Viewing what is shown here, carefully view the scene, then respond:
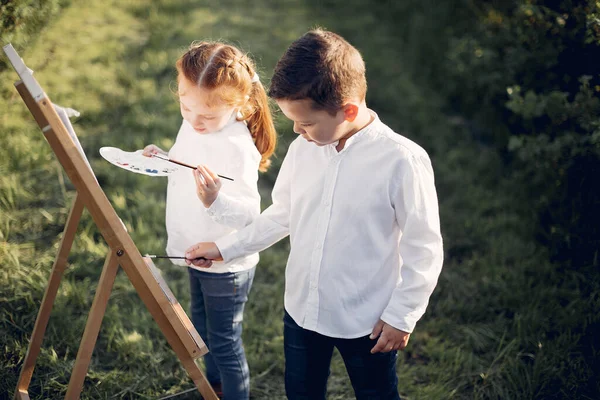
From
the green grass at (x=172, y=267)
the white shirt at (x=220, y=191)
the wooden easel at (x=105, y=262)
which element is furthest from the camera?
the green grass at (x=172, y=267)

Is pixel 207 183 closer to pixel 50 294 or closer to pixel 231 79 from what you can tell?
pixel 231 79

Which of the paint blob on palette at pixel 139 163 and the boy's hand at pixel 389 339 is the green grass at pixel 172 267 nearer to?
the boy's hand at pixel 389 339

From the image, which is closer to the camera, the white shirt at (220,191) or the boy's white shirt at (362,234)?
the boy's white shirt at (362,234)

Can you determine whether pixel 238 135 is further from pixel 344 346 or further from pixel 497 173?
pixel 497 173

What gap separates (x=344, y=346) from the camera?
6.37ft

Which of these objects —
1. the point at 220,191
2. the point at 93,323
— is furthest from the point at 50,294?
the point at 220,191

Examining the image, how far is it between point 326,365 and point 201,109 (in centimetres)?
102

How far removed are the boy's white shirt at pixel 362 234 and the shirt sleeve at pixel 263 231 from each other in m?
0.07

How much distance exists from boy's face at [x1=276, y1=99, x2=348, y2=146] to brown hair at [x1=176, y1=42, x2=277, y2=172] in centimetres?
32

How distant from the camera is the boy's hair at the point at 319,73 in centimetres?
172

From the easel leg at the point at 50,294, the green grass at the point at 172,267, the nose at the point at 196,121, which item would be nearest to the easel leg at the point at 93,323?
the easel leg at the point at 50,294

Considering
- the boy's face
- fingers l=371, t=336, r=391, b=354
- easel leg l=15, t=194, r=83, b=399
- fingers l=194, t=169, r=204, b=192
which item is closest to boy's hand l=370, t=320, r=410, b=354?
fingers l=371, t=336, r=391, b=354

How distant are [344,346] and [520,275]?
6.30ft

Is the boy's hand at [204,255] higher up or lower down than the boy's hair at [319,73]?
lower down
